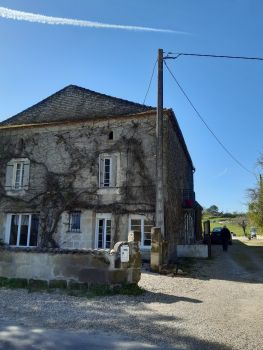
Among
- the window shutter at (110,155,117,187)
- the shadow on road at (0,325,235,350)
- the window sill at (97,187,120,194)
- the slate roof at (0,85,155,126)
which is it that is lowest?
the shadow on road at (0,325,235,350)

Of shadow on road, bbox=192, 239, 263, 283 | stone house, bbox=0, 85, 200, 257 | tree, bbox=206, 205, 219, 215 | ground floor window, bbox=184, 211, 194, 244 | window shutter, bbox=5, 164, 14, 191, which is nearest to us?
shadow on road, bbox=192, 239, 263, 283

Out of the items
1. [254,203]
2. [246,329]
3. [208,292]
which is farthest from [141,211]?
[254,203]

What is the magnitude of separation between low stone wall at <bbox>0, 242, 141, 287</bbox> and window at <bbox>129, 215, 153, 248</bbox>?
22.5ft

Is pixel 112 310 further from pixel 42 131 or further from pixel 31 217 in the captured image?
pixel 42 131

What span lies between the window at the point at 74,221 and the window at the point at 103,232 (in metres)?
1.15

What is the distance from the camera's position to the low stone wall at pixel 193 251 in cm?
1827

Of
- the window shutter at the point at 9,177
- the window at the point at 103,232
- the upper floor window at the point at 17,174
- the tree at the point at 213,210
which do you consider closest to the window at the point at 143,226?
the window at the point at 103,232

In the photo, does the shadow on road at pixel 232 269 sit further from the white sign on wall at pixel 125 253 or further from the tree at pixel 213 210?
the tree at pixel 213 210

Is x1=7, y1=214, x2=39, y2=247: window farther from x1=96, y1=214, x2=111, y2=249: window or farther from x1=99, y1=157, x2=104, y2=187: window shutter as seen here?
x1=99, y1=157, x2=104, y2=187: window shutter

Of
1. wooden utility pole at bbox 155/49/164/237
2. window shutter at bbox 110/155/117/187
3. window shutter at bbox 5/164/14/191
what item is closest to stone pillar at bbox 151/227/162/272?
wooden utility pole at bbox 155/49/164/237

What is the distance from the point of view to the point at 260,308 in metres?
8.01

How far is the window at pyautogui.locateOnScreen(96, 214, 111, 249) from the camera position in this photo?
17.7m

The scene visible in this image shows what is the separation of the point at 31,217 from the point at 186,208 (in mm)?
Answer: 9521

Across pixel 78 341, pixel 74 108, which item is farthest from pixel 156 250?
pixel 74 108
